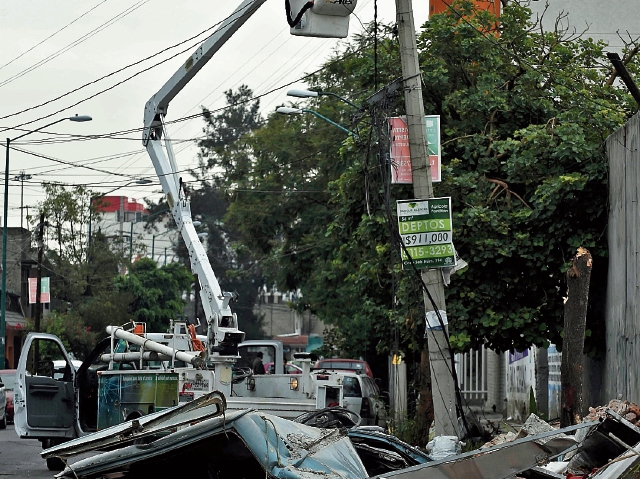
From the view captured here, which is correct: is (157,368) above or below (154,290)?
below

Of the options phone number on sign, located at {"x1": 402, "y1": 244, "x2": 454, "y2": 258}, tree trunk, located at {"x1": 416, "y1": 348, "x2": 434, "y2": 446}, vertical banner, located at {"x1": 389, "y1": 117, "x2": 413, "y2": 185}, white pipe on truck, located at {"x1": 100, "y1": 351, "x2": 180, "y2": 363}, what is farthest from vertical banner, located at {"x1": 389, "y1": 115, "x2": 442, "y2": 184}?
white pipe on truck, located at {"x1": 100, "y1": 351, "x2": 180, "y2": 363}

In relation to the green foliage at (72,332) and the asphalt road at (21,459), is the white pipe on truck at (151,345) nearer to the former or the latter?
the asphalt road at (21,459)

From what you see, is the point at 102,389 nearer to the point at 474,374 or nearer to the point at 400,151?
the point at 400,151

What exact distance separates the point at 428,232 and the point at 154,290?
4890 centimetres

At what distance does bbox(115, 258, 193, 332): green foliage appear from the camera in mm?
58375

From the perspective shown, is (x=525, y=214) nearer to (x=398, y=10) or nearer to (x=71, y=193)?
(x=398, y=10)

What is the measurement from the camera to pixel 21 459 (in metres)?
17.6

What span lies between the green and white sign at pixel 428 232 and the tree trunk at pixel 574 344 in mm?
1497

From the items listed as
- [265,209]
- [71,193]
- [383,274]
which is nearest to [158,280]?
[71,193]

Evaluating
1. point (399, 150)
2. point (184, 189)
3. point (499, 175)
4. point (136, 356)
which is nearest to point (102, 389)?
point (136, 356)

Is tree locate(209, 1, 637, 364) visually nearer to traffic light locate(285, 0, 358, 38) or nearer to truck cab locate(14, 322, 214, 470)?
traffic light locate(285, 0, 358, 38)

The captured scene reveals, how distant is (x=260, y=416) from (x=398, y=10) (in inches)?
306

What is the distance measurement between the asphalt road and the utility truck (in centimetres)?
43

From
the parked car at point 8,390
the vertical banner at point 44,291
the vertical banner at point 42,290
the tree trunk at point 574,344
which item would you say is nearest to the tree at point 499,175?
the tree trunk at point 574,344
